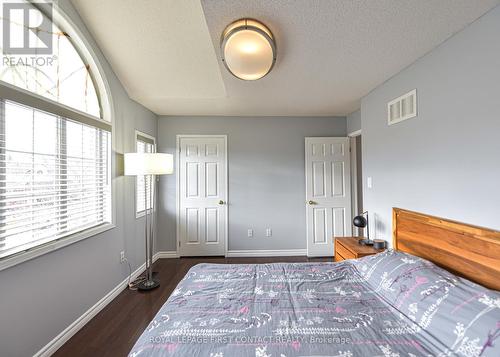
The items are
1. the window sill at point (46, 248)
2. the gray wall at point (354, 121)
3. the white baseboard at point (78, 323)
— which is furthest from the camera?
the gray wall at point (354, 121)

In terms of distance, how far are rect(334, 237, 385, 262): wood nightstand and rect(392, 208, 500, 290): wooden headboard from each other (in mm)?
293

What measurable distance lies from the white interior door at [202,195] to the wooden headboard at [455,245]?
8.20 feet

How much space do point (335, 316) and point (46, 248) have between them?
→ 6.76ft

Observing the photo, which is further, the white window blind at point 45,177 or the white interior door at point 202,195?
the white interior door at point 202,195

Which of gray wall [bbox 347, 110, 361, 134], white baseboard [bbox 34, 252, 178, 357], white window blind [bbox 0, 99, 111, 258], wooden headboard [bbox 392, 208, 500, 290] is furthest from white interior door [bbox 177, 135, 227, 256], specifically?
wooden headboard [bbox 392, 208, 500, 290]

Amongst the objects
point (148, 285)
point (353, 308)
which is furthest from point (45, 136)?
point (353, 308)

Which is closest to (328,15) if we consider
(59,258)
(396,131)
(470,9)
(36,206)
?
(470,9)

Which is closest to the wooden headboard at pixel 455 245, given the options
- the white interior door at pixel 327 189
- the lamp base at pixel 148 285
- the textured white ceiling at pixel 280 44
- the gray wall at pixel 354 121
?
the textured white ceiling at pixel 280 44

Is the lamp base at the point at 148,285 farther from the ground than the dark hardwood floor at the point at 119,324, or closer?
farther from the ground

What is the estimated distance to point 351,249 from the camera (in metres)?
2.15

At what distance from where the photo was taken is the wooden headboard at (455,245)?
1228 mm

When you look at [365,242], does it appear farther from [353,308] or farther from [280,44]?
[280,44]

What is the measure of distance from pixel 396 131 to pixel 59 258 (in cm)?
321

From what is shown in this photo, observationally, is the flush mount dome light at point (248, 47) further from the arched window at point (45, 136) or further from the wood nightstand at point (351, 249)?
the wood nightstand at point (351, 249)
